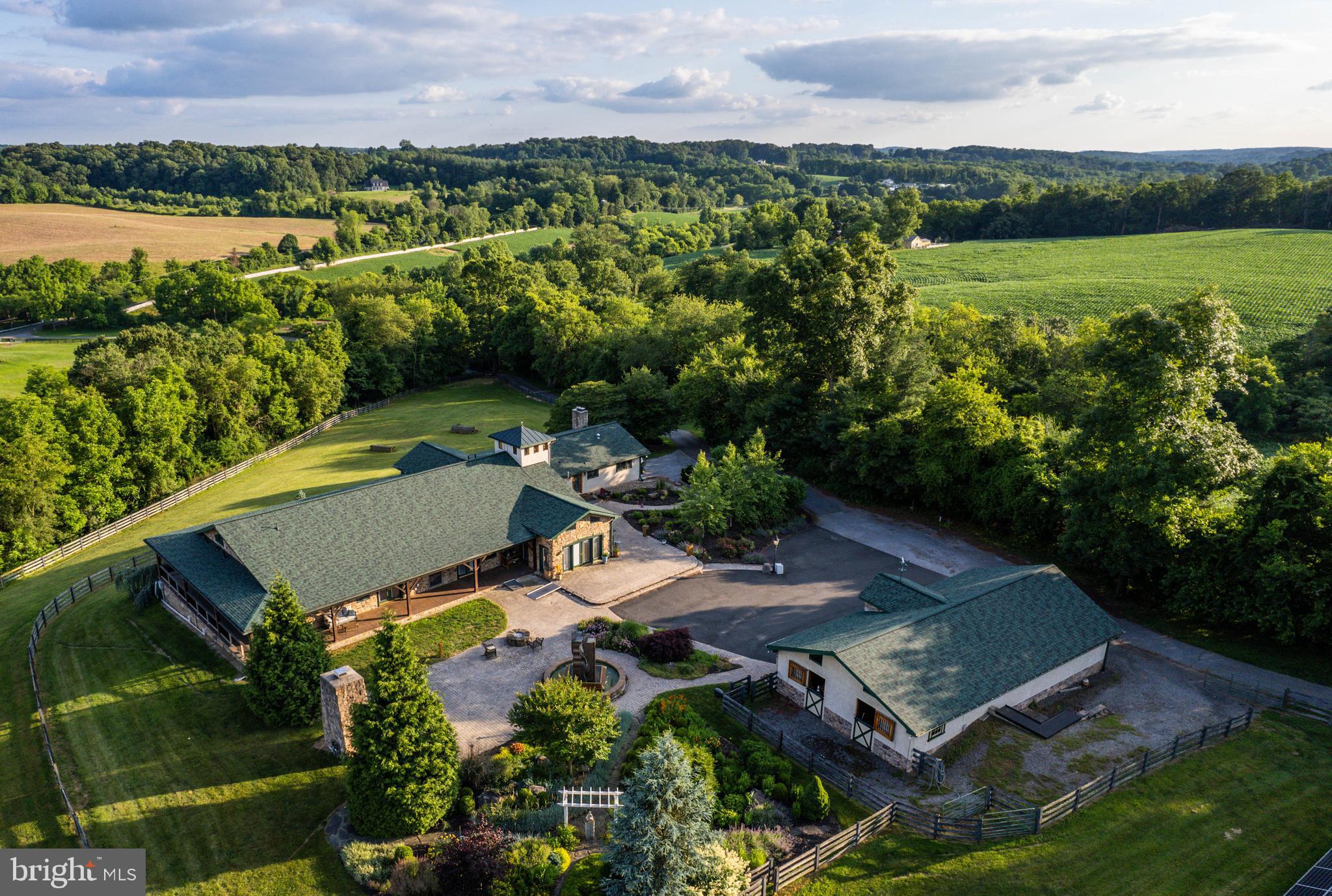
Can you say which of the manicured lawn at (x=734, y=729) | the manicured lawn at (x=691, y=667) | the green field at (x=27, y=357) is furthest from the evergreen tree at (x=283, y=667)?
A: the green field at (x=27, y=357)

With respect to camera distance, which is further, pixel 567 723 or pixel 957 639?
pixel 957 639

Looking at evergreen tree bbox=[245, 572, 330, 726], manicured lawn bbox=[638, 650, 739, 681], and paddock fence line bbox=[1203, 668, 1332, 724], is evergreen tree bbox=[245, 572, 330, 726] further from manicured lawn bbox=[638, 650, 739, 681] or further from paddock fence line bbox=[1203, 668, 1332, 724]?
paddock fence line bbox=[1203, 668, 1332, 724]

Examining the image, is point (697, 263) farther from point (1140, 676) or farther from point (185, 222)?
point (185, 222)

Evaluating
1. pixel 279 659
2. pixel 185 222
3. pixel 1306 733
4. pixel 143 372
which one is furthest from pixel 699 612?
pixel 185 222

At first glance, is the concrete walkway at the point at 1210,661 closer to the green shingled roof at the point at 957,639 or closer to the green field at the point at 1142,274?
the green shingled roof at the point at 957,639

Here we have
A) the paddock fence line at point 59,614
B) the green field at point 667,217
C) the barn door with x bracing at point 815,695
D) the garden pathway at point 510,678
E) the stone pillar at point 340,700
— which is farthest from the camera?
the green field at point 667,217

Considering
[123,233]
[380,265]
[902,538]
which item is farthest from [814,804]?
[123,233]

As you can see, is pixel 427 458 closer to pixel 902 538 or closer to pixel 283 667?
pixel 283 667
